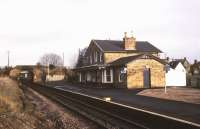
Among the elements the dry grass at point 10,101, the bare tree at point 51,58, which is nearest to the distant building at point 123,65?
the dry grass at point 10,101

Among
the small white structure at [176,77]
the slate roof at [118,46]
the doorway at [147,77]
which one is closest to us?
the doorway at [147,77]

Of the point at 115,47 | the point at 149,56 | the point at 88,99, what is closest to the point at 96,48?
the point at 115,47

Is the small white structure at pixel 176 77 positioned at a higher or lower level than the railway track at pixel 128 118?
higher

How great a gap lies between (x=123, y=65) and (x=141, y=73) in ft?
6.84

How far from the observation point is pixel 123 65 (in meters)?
40.3

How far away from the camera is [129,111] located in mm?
15539

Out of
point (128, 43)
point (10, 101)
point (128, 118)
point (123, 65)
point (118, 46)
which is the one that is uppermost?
point (128, 43)

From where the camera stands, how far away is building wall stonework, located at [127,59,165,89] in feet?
131

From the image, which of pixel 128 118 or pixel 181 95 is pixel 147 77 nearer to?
pixel 181 95

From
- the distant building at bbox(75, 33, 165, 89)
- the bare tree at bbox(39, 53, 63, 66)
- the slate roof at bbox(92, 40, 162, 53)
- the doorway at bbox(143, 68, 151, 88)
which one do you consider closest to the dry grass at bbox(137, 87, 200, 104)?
the distant building at bbox(75, 33, 165, 89)

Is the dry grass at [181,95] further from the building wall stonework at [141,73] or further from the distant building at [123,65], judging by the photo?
the distant building at [123,65]

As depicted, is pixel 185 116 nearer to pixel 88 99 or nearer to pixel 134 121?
pixel 134 121

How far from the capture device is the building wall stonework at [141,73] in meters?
39.8

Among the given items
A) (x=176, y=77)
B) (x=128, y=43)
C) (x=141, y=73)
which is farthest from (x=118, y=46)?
(x=141, y=73)
